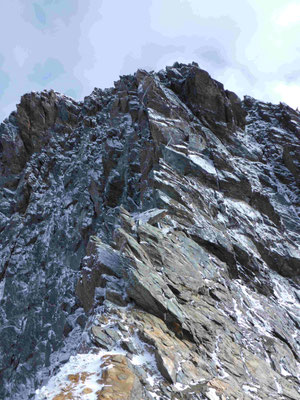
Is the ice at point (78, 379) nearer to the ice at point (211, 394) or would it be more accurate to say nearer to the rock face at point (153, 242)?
the rock face at point (153, 242)

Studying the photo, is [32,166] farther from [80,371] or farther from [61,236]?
[80,371]

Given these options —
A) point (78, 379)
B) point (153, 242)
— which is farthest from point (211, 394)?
point (153, 242)

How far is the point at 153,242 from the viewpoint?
19047mm

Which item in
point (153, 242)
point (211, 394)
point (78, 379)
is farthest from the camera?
point (153, 242)

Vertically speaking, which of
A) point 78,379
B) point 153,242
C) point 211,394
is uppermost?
point 153,242

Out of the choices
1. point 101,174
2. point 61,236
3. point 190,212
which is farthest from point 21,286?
point 190,212

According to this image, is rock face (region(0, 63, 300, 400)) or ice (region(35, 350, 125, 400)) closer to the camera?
ice (region(35, 350, 125, 400))

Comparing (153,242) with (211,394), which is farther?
(153,242)

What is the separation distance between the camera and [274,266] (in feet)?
96.5

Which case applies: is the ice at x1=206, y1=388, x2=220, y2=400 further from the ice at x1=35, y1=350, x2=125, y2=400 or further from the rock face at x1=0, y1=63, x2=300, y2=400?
the ice at x1=35, y1=350, x2=125, y2=400

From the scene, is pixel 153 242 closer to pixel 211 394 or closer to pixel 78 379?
pixel 211 394

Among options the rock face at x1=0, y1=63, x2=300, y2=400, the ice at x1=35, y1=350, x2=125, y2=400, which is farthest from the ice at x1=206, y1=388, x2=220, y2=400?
the ice at x1=35, y1=350, x2=125, y2=400

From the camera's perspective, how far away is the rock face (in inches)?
527

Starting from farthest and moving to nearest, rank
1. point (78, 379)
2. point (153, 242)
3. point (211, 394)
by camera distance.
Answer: point (153, 242) < point (211, 394) < point (78, 379)
